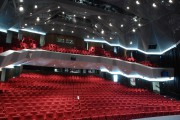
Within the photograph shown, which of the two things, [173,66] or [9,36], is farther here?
[9,36]

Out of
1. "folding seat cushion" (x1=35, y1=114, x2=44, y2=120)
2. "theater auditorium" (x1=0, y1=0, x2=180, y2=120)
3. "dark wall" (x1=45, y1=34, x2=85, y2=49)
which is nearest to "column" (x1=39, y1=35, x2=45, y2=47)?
"theater auditorium" (x1=0, y1=0, x2=180, y2=120)

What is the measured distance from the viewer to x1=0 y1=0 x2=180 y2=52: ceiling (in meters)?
7.02

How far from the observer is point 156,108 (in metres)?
5.64

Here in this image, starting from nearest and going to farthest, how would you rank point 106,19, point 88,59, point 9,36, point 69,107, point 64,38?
point 69,107 < point 88,59 < point 9,36 < point 106,19 < point 64,38

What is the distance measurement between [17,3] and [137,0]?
185 inches

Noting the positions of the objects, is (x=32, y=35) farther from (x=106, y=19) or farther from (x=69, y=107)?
(x=69, y=107)

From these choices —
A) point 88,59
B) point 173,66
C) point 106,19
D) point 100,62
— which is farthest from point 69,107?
point 173,66

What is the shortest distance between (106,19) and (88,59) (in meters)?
2.40

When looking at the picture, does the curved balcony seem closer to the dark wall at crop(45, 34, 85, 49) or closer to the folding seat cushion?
the dark wall at crop(45, 34, 85, 49)

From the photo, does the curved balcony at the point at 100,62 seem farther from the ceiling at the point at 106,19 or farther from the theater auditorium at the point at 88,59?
the ceiling at the point at 106,19

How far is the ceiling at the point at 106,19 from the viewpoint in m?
7.02

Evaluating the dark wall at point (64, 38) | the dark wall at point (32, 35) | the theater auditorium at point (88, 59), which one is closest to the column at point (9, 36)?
the theater auditorium at point (88, 59)

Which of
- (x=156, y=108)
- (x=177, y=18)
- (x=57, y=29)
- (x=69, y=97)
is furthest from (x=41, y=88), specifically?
(x=177, y=18)

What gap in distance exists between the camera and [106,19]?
29.5 ft
